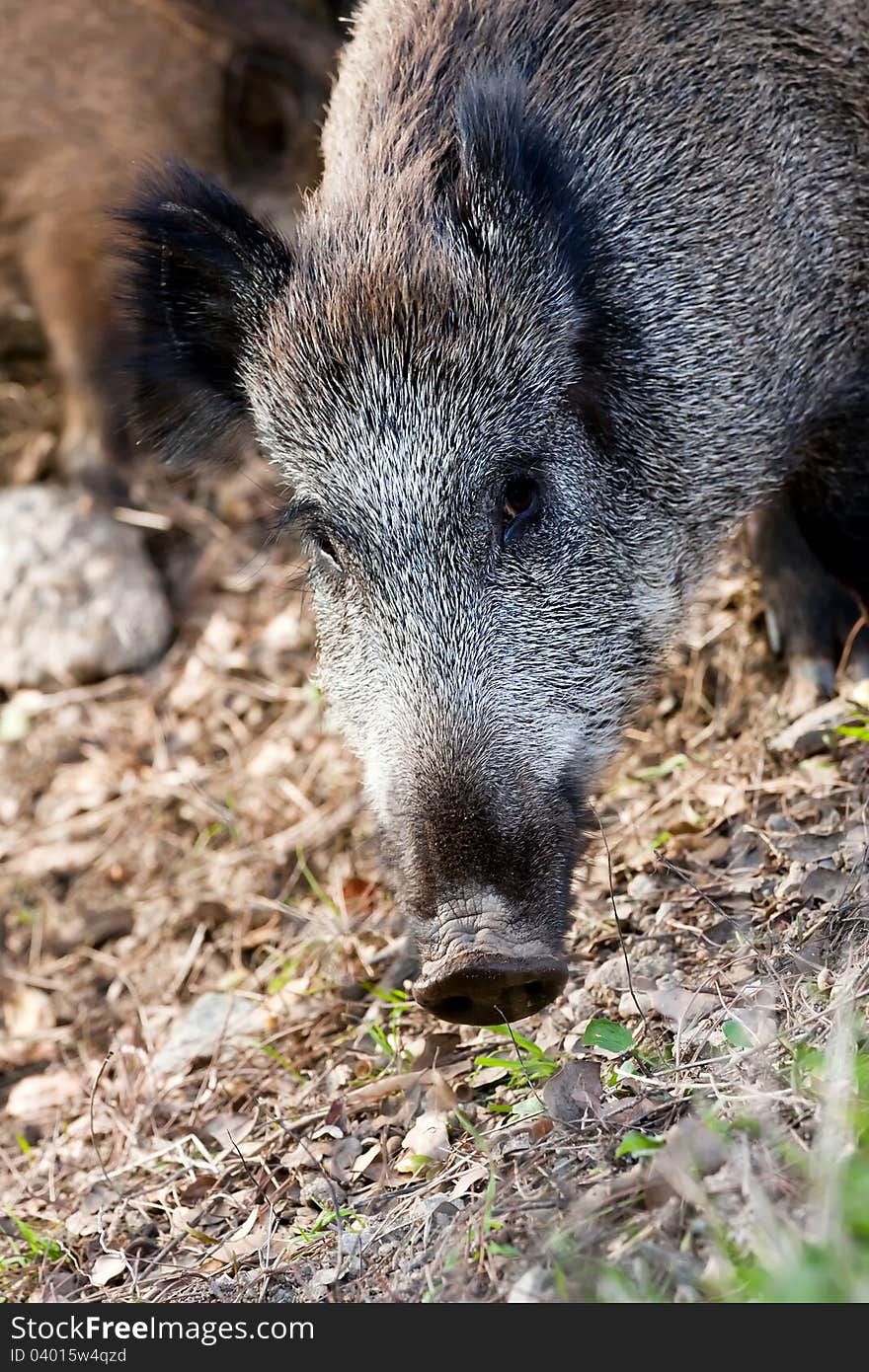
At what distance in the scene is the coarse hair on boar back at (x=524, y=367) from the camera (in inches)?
126

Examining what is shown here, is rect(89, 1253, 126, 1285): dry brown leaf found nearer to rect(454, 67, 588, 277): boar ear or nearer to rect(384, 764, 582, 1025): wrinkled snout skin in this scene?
rect(384, 764, 582, 1025): wrinkled snout skin

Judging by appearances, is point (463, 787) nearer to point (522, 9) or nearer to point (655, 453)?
point (655, 453)

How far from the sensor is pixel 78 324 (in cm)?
694

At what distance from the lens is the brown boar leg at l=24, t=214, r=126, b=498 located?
22.5 feet

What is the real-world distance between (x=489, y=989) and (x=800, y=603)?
216 cm

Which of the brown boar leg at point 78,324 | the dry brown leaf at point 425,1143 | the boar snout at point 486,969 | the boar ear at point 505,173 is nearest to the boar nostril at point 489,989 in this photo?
the boar snout at point 486,969

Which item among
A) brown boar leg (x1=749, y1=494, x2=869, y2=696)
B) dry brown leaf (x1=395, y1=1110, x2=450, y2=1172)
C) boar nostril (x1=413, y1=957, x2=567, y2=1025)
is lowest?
dry brown leaf (x1=395, y1=1110, x2=450, y2=1172)

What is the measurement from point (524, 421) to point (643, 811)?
136 centimetres

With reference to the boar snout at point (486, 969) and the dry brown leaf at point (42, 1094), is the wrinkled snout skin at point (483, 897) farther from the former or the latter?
the dry brown leaf at point (42, 1094)

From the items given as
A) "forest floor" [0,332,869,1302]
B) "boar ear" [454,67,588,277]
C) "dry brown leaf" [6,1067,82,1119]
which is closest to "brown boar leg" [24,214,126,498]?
"forest floor" [0,332,869,1302]

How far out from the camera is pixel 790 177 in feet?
12.6

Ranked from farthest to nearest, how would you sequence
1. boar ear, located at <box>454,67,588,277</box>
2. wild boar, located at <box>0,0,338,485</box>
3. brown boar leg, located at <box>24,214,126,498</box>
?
1. brown boar leg, located at <box>24,214,126,498</box>
2. wild boar, located at <box>0,0,338,485</box>
3. boar ear, located at <box>454,67,588,277</box>

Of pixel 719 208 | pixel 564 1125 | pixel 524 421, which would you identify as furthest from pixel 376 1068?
pixel 719 208

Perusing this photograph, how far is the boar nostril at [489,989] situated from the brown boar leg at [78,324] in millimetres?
4406
